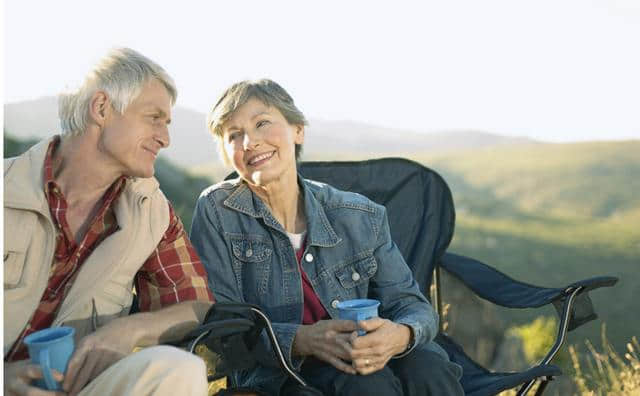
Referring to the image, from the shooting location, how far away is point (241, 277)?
2.31m

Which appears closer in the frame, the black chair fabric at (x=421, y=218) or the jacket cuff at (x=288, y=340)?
the jacket cuff at (x=288, y=340)

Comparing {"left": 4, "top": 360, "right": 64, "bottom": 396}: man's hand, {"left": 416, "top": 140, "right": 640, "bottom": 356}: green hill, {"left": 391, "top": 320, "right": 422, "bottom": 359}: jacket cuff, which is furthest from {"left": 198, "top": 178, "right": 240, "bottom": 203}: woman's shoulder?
{"left": 416, "top": 140, "right": 640, "bottom": 356}: green hill

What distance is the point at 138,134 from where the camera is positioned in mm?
1970

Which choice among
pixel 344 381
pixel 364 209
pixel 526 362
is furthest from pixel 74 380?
pixel 526 362

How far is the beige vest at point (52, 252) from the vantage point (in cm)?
188

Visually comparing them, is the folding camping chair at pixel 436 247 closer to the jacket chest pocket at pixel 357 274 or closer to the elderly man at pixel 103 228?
the jacket chest pocket at pixel 357 274

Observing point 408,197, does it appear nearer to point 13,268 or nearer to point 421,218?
point 421,218

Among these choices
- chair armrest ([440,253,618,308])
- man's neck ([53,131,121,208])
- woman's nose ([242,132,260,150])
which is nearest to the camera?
man's neck ([53,131,121,208])

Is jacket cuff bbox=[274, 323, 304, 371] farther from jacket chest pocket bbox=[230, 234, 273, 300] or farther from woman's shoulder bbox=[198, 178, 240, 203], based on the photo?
woman's shoulder bbox=[198, 178, 240, 203]

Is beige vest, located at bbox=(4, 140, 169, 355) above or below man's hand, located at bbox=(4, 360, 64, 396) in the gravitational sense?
above

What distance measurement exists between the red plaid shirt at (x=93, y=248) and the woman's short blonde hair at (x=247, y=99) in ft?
1.15

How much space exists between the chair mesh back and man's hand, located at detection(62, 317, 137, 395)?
4.10 feet

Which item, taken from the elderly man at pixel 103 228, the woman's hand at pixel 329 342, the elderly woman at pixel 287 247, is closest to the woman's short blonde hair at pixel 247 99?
the elderly woman at pixel 287 247

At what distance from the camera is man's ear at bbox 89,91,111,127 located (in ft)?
6.46
